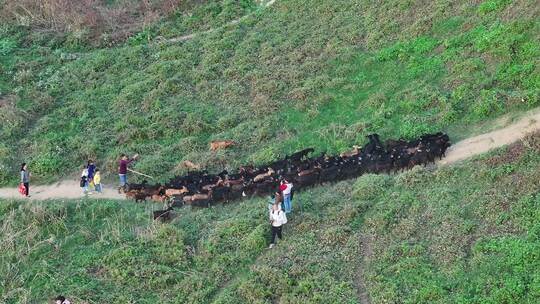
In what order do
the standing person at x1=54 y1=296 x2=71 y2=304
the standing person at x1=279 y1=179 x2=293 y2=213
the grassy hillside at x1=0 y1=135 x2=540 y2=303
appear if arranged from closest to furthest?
the grassy hillside at x1=0 y1=135 x2=540 y2=303 < the standing person at x1=54 y1=296 x2=71 y2=304 < the standing person at x1=279 y1=179 x2=293 y2=213

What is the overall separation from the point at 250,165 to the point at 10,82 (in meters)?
11.6

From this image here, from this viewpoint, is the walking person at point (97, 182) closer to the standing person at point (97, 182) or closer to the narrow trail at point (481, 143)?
the standing person at point (97, 182)

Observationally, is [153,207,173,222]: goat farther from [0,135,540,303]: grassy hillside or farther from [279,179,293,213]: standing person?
[279,179,293,213]: standing person

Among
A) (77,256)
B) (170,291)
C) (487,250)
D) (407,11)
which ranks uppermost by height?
(407,11)

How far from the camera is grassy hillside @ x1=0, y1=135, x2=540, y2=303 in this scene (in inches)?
487

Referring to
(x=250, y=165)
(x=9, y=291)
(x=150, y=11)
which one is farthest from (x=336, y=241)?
(x=150, y=11)

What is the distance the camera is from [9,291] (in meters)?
14.1

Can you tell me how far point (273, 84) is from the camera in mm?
21984

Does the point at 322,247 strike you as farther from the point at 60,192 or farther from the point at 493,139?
the point at 60,192

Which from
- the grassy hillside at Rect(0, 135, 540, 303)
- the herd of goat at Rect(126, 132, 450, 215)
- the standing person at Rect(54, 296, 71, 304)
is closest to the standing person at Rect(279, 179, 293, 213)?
the grassy hillside at Rect(0, 135, 540, 303)

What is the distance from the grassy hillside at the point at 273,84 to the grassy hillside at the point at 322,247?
281cm

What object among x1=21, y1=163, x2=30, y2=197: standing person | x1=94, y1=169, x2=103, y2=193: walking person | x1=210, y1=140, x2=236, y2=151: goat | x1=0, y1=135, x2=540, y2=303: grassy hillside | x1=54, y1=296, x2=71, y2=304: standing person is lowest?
x1=0, y1=135, x2=540, y2=303: grassy hillside

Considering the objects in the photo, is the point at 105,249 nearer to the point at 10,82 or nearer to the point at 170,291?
the point at 170,291

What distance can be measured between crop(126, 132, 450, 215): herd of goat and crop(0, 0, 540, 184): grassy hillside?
1165 millimetres
